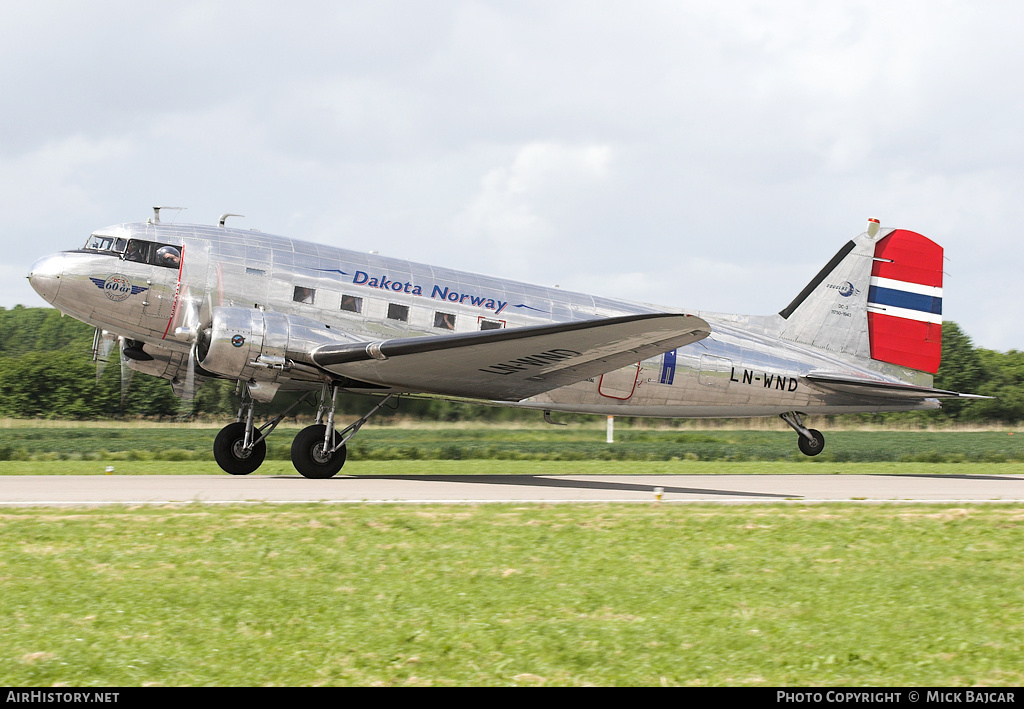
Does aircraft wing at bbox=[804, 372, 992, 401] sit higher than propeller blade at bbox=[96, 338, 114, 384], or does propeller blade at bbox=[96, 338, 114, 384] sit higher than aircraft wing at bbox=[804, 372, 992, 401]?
aircraft wing at bbox=[804, 372, 992, 401]

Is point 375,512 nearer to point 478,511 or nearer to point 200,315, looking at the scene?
point 478,511

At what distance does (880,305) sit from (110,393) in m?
25.6

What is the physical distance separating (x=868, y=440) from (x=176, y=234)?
24303 millimetres

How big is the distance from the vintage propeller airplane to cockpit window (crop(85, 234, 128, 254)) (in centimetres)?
4

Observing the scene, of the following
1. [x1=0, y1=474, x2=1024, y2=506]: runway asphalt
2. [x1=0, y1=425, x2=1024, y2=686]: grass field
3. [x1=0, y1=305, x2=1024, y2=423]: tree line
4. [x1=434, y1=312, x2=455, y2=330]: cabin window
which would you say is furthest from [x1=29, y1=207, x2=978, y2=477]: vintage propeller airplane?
[x1=0, y1=425, x2=1024, y2=686]: grass field

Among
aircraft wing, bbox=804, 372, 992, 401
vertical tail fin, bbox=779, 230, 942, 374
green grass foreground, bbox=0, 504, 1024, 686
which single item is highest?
vertical tail fin, bbox=779, 230, 942, 374

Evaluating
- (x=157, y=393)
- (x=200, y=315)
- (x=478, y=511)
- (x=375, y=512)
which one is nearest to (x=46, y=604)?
(x=375, y=512)

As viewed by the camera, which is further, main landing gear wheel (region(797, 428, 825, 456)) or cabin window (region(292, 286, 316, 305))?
main landing gear wheel (region(797, 428, 825, 456))

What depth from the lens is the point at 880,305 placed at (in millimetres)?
21125

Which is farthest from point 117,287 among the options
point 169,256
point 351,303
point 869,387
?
point 869,387

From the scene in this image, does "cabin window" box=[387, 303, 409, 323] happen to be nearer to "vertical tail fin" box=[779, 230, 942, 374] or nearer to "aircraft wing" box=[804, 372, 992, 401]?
"aircraft wing" box=[804, 372, 992, 401]

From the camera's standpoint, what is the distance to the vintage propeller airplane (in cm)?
1508

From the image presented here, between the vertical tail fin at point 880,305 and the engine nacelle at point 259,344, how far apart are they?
440 inches

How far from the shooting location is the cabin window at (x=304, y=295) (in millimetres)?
16250
